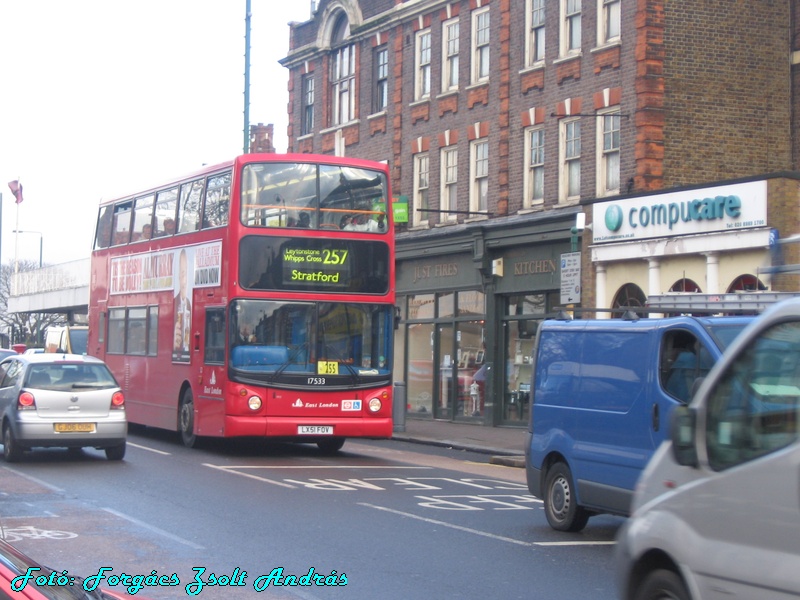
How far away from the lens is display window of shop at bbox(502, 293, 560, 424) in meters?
29.0

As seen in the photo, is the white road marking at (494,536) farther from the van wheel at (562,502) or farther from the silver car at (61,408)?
the silver car at (61,408)

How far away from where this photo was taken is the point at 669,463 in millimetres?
6336

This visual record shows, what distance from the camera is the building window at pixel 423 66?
110 ft

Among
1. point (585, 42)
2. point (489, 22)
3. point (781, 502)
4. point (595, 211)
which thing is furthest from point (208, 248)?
point (781, 502)

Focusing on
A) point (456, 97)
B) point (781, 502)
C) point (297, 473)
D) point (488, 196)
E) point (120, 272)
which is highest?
point (456, 97)

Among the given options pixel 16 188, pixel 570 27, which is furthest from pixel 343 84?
pixel 16 188

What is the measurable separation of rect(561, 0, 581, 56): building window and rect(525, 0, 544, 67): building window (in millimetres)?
981

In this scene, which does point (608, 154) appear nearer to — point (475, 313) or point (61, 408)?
point (475, 313)

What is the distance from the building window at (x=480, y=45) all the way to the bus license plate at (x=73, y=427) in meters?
16.7

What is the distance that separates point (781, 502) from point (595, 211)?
21.4 metres

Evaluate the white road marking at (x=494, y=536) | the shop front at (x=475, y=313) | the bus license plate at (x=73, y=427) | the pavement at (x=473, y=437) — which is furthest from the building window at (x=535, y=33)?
the white road marking at (x=494, y=536)

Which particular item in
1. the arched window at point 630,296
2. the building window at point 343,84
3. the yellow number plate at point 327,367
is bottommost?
the yellow number plate at point 327,367

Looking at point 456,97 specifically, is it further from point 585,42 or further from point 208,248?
point 208,248

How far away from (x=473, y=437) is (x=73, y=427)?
11.4 metres
